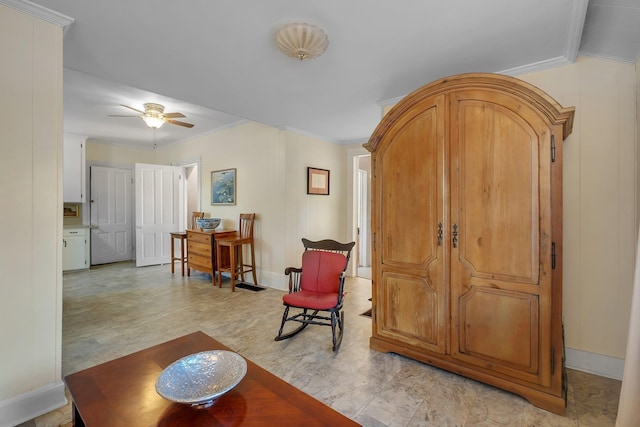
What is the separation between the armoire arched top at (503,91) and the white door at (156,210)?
5.30 m

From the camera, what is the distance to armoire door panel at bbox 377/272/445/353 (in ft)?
7.11

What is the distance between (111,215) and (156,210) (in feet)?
3.95

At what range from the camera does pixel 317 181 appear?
4.84 metres

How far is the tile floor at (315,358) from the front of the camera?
1.74 meters

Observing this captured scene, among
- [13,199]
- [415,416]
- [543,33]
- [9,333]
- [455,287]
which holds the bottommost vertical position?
[415,416]

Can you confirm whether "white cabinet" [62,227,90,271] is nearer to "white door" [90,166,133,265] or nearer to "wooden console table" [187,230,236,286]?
"white door" [90,166,133,265]

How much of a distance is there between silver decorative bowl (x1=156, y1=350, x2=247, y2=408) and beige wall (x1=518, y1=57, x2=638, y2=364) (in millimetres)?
2490

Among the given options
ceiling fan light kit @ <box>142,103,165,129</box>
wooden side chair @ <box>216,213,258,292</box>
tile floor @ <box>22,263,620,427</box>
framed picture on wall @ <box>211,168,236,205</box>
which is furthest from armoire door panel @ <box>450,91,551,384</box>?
framed picture on wall @ <box>211,168,236,205</box>

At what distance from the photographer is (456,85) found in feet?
6.68

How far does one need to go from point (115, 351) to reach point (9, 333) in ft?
3.31

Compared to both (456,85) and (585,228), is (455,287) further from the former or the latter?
(456,85)

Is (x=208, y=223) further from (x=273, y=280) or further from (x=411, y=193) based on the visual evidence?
A: (x=411, y=193)

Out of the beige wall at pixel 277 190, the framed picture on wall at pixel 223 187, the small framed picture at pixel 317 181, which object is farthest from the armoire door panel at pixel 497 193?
the framed picture on wall at pixel 223 187

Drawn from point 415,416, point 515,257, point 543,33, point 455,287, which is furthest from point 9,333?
point 543,33
